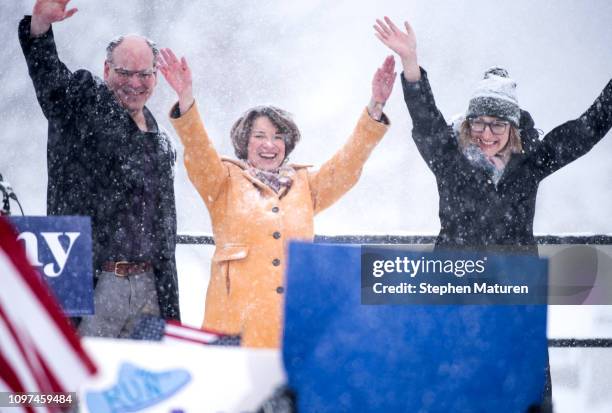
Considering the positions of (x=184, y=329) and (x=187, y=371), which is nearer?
(x=187, y=371)

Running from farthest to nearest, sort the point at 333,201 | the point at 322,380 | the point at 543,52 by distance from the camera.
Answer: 1. the point at 543,52
2. the point at 333,201
3. the point at 322,380

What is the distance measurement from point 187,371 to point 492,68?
1.24 metres

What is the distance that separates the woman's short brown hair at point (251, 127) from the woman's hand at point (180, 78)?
169 mm

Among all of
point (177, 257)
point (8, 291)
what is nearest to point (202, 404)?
point (8, 291)

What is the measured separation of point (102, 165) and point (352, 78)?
731mm

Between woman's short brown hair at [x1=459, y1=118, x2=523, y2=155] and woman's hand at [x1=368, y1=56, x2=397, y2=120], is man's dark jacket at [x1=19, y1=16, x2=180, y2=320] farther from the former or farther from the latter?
woman's short brown hair at [x1=459, y1=118, x2=523, y2=155]

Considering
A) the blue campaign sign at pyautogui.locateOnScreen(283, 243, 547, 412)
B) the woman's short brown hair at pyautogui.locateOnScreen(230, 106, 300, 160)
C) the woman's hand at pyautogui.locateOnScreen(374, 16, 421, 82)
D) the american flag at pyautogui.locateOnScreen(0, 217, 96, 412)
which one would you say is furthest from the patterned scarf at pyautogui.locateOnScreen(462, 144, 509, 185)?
the american flag at pyautogui.locateOnScreen(0, 217, 96, 412)

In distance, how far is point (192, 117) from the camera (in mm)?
1831

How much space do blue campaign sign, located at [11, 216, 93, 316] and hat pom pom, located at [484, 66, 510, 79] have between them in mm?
1169

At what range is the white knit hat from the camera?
1967 mm

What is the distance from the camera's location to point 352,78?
205cm

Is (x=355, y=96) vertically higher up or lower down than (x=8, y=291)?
higher up

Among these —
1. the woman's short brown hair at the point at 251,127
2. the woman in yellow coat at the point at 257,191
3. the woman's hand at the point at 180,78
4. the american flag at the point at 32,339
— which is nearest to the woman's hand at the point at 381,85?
the woman in yellow coat at the point at 257,191

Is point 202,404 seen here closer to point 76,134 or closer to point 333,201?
point 333,201
